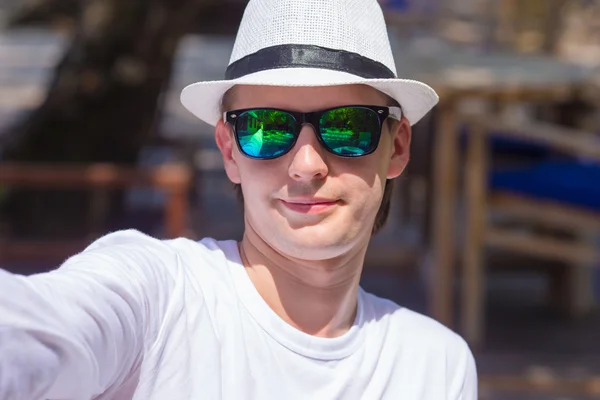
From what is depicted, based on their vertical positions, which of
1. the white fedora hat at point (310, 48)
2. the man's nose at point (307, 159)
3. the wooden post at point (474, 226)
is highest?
the white fedora hat at point (310, 48)

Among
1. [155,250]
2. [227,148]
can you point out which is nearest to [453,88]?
[227,148]

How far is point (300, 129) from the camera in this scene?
1463 millimetres

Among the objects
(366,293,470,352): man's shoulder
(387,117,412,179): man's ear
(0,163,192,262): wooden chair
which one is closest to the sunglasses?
(387,117,412,179): man's ear

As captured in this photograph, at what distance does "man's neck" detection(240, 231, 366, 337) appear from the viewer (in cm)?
153

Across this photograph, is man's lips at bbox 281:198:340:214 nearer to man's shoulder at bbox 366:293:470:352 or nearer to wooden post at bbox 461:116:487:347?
man's shoulder at bbox 366:293:470:352

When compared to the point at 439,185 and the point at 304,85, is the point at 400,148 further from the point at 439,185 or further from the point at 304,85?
the point at 439,185

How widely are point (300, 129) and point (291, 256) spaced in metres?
0.21

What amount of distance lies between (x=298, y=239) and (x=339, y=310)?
173mm

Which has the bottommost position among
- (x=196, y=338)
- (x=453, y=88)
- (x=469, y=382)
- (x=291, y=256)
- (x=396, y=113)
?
(x=469, y=382)

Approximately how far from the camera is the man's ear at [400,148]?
5.48 feet

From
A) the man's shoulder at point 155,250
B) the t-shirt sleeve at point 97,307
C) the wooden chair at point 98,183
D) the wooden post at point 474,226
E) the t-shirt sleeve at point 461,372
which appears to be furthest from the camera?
the wooden post at point 474,226

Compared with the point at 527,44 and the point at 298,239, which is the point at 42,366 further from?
the point at 527,44

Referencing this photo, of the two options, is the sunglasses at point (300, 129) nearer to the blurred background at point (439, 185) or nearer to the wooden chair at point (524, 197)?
the blurred background at point (439, 185)

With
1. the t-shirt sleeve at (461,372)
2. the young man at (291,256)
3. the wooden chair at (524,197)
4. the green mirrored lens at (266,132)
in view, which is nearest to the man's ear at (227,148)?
the young man at (291,256)
